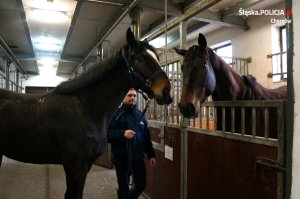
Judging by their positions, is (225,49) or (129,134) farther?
(225,49)

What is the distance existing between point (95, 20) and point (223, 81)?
8.47 ft

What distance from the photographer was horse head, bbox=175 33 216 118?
5.05 ft

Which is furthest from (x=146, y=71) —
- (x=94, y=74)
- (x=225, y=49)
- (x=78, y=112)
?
(x=225, y=49)

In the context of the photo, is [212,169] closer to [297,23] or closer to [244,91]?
[244,91]

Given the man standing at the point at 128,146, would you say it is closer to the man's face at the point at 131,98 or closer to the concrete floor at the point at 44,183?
the man's face at the point at 131,98

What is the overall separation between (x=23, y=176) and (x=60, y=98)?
276 centimetres

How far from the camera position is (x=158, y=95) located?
1.57 meters

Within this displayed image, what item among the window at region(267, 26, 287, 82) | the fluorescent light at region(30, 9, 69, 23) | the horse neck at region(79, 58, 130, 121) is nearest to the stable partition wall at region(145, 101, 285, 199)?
the horse neck at region(79, 58, 130, 121)

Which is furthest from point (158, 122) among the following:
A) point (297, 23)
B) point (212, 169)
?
point (297, 23)

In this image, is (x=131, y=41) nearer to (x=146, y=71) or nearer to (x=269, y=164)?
(x=146, y=71)

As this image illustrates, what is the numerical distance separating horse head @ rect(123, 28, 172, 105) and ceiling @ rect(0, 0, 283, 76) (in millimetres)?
539

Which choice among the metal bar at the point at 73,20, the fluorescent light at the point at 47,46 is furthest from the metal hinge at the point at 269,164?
the fluorescent light at the point at 47,46

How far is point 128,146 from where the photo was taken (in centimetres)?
212

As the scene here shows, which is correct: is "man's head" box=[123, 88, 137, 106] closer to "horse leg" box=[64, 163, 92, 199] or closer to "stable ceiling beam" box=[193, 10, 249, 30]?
"horse leg" box=[64, 163, 92, 199]
